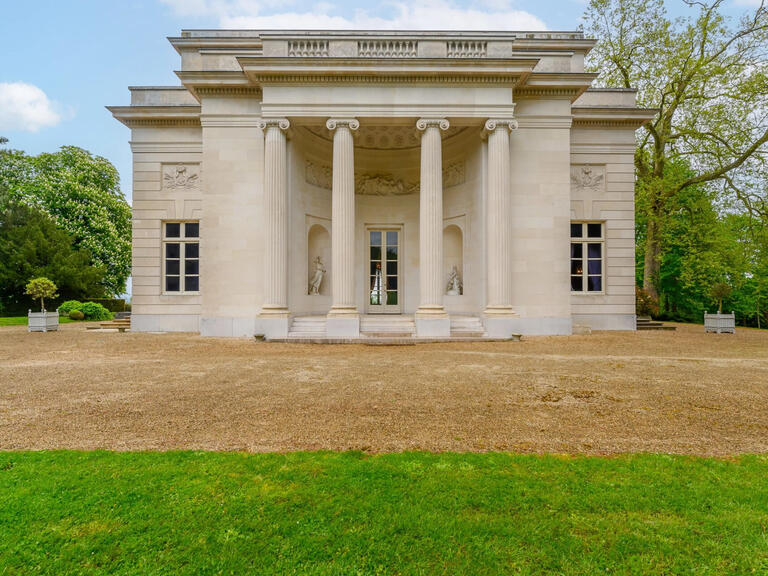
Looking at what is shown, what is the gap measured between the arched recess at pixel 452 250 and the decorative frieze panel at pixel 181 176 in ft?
37.2

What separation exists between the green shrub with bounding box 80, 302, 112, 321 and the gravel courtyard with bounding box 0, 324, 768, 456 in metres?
17.9

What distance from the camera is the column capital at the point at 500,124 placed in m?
14.8

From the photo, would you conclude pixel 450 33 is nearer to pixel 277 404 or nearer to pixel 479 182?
pixel 479 182

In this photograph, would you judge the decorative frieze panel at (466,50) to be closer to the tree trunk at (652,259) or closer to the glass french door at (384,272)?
the glass french door at (384,272)

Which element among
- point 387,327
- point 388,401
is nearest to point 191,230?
point 387,327

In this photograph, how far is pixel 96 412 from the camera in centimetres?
527

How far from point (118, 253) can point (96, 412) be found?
3365cm

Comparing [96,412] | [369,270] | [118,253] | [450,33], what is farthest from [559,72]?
[118,253]

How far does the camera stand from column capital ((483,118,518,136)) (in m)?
14.8

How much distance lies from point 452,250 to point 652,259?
13.1 m

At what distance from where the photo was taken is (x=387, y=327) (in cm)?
1460

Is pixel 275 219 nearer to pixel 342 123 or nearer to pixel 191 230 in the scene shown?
pixel 342 123

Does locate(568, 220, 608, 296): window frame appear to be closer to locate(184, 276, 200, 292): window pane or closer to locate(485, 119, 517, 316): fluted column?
locate(485, 119, 517, 316): fluted column

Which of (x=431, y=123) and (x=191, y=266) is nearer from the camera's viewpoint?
(x=431, y=123)
